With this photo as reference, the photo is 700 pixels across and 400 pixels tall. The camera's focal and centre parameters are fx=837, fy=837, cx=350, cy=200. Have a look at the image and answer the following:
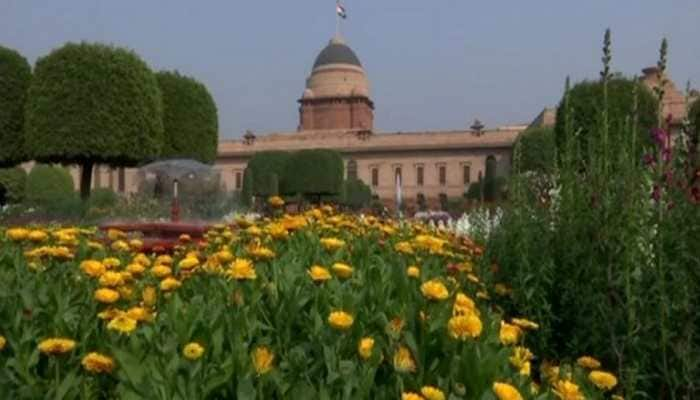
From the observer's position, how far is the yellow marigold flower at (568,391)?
203 centimetres

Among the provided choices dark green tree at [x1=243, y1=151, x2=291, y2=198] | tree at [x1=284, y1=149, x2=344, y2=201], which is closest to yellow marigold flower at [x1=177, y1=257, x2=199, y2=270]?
tree at [x1=284, y1=149, x2=344, y2=201]

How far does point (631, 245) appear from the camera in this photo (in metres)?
3.18

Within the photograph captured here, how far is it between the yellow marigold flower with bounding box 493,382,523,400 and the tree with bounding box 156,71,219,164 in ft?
81.8

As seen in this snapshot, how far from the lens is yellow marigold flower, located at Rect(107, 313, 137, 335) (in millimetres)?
2197

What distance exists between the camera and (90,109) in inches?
864

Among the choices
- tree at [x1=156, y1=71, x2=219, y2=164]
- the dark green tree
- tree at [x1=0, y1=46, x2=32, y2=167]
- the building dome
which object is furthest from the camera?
the building dome

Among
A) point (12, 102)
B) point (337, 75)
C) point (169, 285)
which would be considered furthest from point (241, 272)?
point (337, 75)

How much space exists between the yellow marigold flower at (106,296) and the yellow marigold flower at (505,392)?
46.8 inches

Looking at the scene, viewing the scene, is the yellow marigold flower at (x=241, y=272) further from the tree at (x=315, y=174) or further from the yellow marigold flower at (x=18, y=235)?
the tree at (x=315, y=174)

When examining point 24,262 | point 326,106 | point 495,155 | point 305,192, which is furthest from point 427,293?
point 326,106

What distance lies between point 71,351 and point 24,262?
1.18 meters

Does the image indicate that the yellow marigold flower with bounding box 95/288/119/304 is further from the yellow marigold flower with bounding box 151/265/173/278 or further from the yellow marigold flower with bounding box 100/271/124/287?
the yellow marigold flower with bounding box 151/265/173/278

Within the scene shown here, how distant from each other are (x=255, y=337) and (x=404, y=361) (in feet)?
1.78

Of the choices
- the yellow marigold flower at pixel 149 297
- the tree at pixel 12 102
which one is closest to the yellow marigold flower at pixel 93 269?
the yellow marigold flower at pixel 149 297
